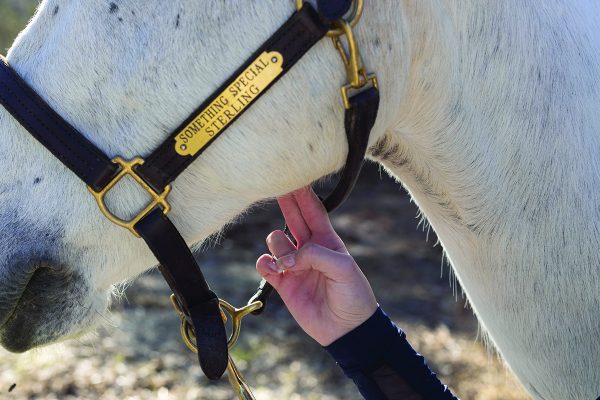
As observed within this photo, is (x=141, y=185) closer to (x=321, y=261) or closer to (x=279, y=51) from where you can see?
(x=279, y=51)

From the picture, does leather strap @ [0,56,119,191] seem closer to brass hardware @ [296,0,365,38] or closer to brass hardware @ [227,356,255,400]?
brass hardware @ [296,0,365,38]

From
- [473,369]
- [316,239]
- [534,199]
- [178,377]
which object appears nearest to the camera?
[534,199]

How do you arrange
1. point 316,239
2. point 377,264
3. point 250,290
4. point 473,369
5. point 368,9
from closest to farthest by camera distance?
1. point 368,9
2. point 316,239
3. point 473,369
4. point 250,290
5. point 377,264

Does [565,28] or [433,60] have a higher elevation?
[433,60]

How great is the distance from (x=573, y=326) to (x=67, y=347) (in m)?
3.04

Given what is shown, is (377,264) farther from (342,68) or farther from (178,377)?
(342,68)

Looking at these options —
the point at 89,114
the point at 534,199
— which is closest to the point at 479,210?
the point at 534,199

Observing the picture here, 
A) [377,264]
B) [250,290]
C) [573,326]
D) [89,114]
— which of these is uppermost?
[89,114]

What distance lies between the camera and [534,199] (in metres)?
1.71

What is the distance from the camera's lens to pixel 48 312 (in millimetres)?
1646

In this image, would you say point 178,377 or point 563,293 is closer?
point 563,293

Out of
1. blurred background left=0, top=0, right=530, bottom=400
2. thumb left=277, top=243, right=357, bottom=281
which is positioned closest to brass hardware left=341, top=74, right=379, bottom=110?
thumb left=277, top=243, right=357, bottom=281

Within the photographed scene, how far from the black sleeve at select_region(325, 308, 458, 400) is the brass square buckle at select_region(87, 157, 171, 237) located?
0.66 metres

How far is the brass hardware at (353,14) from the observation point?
4.91 feet
